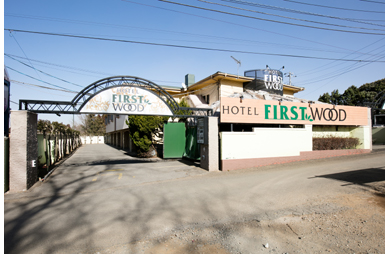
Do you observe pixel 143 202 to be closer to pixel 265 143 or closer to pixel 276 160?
pixel 265 143

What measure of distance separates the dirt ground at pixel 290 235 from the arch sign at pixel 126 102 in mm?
7746

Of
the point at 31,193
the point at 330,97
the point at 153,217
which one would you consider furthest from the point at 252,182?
the point at 330,97

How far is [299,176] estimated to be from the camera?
1017cm

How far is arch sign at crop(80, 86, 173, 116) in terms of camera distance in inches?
439

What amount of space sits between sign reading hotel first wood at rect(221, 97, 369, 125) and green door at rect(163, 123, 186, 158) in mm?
4359

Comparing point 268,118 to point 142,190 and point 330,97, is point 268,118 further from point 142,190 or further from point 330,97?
point 330,97

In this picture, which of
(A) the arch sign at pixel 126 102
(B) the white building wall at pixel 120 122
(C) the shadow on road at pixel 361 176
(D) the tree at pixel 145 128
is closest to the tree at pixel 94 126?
(B) the white building wall at pixel 120 122

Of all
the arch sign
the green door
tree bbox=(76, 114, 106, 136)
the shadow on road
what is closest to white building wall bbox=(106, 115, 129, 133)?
the green door

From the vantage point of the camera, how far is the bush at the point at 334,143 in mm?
15406

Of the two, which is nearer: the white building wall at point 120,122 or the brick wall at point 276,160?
the brick wall at point 276,160

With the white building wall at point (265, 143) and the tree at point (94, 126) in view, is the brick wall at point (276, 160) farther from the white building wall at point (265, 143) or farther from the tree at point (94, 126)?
the tree at point (94, 126)

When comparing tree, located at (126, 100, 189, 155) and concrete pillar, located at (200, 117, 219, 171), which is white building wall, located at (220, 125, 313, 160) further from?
tree, located at (126, 100, 189, 155)

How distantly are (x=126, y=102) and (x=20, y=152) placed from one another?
477 cm

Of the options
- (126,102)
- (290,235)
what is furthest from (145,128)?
(290,235)
